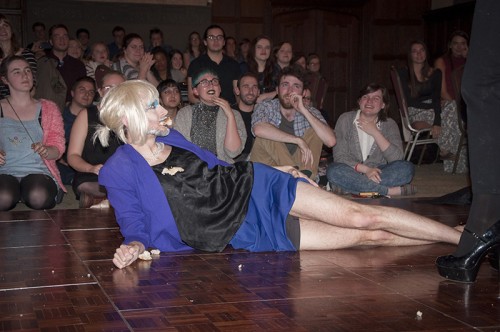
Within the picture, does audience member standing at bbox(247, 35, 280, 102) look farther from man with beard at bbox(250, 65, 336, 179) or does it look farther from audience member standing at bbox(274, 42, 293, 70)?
man with beard at bbox(250, 65, 336, 179)

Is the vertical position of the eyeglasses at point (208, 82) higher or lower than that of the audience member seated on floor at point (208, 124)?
higher

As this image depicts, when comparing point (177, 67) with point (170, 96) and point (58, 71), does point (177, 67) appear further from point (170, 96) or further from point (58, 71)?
point (170, 96)

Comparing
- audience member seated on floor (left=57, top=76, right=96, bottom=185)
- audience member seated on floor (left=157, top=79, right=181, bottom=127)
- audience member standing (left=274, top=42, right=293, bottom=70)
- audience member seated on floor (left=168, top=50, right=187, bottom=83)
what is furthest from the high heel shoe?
audience member seated on floor (left=168, top=50, right=187, bottom=83)

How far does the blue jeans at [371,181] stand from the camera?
5.95 m

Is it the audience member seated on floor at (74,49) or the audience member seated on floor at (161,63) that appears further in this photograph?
the audience member seated on floor at (74,49)

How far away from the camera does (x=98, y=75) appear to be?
6.76 metres

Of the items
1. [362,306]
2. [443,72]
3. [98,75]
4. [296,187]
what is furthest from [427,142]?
[362,306]

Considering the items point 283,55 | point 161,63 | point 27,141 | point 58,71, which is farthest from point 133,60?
point 27,141

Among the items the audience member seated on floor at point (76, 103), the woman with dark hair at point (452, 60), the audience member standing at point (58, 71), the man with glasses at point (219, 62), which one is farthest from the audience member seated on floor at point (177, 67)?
the woman with dark hair at point (452, 60)

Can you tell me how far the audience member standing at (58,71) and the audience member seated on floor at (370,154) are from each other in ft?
9.18

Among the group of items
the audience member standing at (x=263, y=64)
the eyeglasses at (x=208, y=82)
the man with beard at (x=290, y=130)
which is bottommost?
the man with beard at (x=290, y=130)

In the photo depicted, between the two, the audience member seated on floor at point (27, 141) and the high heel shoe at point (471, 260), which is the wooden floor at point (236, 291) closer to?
the high heel shoe at point (471, 260)

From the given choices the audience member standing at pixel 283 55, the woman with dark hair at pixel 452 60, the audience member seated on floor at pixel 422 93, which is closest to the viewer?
the audience member standing at pixel 283 55

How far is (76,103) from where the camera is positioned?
6234 millimetres
